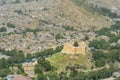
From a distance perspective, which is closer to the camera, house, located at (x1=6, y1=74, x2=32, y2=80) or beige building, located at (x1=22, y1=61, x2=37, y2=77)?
house, located at (x1=6, y1=74, x2=32, y2=80)

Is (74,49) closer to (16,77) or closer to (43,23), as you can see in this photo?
(16,77)

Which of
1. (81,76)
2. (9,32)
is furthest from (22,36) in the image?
(81,76)

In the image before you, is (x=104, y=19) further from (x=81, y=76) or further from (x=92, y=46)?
(x=81, y=76)

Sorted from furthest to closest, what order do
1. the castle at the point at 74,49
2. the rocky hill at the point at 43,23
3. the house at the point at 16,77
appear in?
the rocky hill at the point at 43,23 → the castle at the point at 74,49 → the house at the point at 16,77

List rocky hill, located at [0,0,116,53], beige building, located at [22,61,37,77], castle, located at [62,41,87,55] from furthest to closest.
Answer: rocky hill, located at [0,0,116,53], castle, located at [62,41,87,55], beige building, located at [22,61,37,77]

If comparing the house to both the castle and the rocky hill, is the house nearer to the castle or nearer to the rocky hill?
the castle

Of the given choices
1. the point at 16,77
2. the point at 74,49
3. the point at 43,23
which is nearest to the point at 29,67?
the point at 74,49

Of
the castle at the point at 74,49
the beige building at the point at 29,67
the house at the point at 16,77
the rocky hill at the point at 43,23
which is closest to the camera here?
the house at the point at 16,77

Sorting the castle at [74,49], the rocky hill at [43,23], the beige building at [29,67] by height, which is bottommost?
the rocky hill at [43,23]

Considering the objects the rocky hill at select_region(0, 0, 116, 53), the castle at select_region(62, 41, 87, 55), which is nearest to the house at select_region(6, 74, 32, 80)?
the castle at select_region(62, 41, 87, 55)

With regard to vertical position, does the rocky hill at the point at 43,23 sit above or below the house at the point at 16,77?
below

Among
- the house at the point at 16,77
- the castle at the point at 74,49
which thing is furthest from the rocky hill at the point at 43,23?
the house at the point at 16,77

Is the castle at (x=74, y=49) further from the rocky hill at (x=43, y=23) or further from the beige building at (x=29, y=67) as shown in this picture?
the rocky hill at (x=43, y=23)
